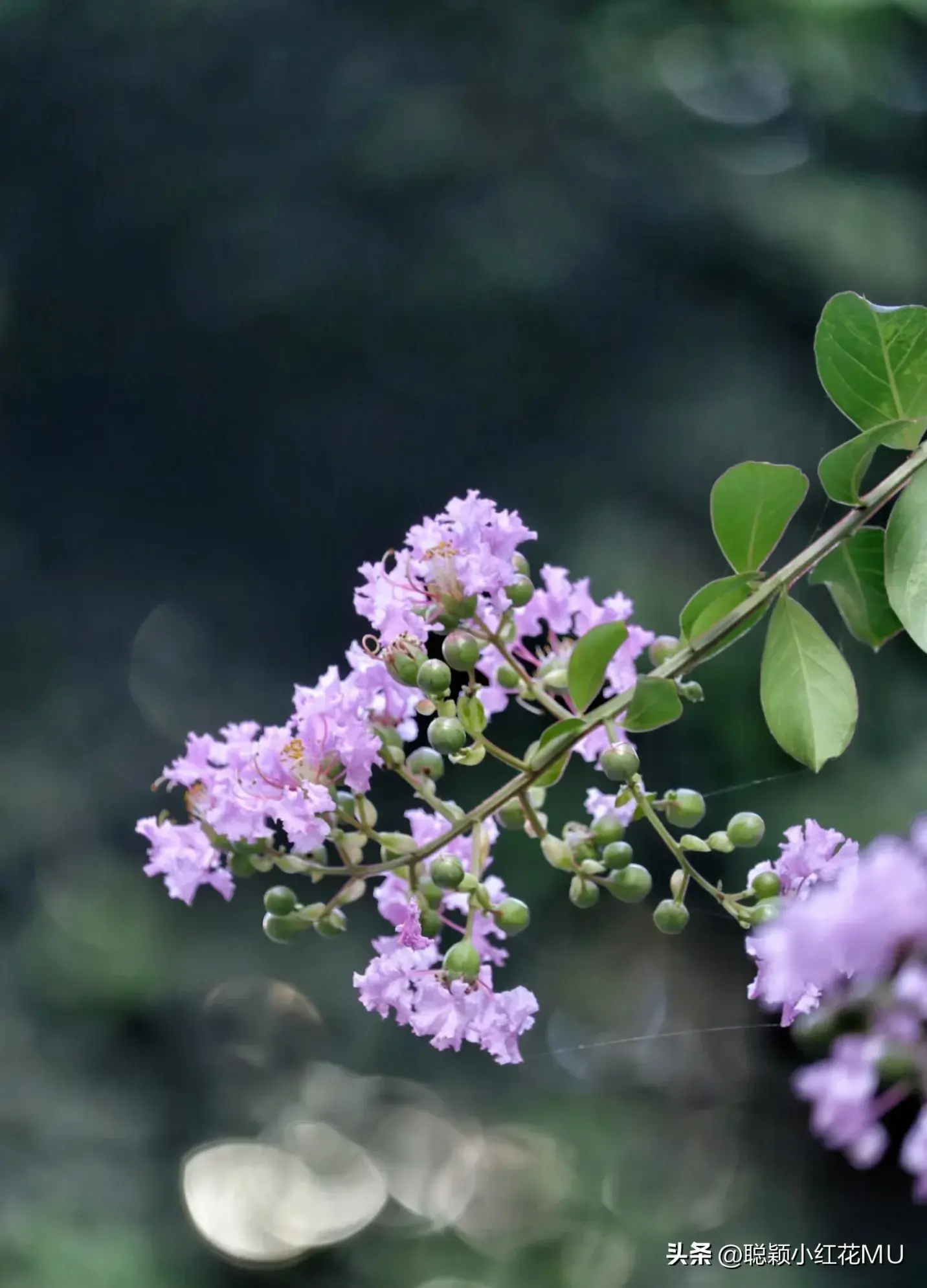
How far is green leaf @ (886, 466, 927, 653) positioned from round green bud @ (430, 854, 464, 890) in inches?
5.6

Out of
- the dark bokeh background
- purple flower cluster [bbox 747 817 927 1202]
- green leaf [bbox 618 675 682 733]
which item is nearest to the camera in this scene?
purple flower cluster [bbox 747 817 927 1202]

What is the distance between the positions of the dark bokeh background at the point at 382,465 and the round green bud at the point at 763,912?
96 cm

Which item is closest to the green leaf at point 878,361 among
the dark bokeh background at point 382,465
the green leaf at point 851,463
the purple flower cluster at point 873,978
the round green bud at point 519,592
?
the green leaf at point 851,463

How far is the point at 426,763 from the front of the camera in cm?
41

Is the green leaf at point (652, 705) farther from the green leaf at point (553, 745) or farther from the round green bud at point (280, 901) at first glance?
the round green bud at point (280, 901)

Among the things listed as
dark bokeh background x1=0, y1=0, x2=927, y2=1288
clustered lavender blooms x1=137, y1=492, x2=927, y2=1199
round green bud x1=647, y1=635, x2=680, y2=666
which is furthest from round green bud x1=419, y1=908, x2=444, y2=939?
dark bokeh background x1=0, y1=0, x2=927, y2=1288

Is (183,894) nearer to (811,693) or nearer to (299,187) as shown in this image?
(811,693)

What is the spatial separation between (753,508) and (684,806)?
0.31ft

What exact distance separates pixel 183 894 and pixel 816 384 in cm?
135

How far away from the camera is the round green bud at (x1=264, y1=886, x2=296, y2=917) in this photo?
390mm

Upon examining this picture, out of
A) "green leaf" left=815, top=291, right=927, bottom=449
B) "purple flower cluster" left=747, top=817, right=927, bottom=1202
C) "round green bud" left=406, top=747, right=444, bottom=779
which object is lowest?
"purple flower cluster" left=747, top=817, right=927, bottom=1202

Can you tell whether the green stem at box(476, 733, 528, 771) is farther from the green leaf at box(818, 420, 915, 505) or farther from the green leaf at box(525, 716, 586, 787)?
the green leaf at box(818, 420, 915, 505)

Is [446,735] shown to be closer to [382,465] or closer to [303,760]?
[303,760]

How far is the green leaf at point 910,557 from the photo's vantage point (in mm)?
345
